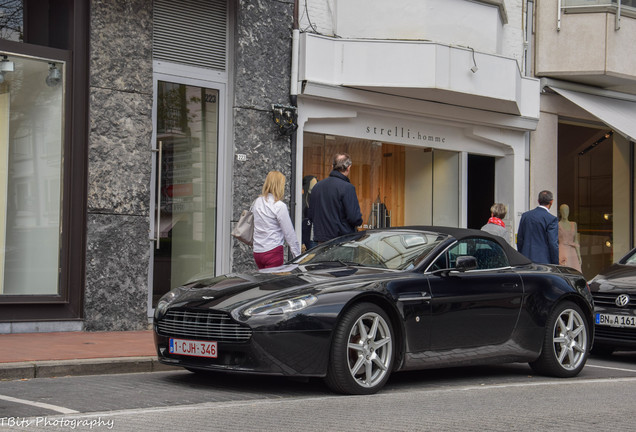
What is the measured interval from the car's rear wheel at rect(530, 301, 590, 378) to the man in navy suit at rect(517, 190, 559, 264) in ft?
12.0

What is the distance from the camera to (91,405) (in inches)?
267

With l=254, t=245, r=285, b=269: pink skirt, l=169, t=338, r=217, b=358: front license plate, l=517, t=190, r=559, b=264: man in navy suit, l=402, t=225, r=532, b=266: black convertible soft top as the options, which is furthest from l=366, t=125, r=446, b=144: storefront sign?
l=169, t=338, r=217, b=358: front license plate

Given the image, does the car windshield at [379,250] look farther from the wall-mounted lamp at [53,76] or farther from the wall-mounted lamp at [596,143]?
the wall-mounted lamp at [596,143]

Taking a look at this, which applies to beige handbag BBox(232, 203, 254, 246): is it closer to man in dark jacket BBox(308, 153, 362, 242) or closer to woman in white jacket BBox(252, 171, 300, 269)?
woman in white jacket BBox(252, 171, 300, 269)

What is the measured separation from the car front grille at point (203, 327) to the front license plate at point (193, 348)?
0.05 meters

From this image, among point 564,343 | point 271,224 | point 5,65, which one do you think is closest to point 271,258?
point 271,224

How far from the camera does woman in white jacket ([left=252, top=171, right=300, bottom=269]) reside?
10930 mm

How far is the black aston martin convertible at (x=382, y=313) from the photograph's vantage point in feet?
24.3

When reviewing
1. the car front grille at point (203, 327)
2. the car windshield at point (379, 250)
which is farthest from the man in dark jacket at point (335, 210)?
the car front grille at point (203, 327)

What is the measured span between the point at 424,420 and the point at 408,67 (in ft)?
31.9

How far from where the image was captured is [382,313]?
7.84m

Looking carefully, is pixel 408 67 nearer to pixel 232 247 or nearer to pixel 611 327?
pixel 232 247

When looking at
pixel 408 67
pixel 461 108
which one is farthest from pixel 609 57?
pixel 408 67

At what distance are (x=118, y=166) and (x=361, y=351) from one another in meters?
6.04
